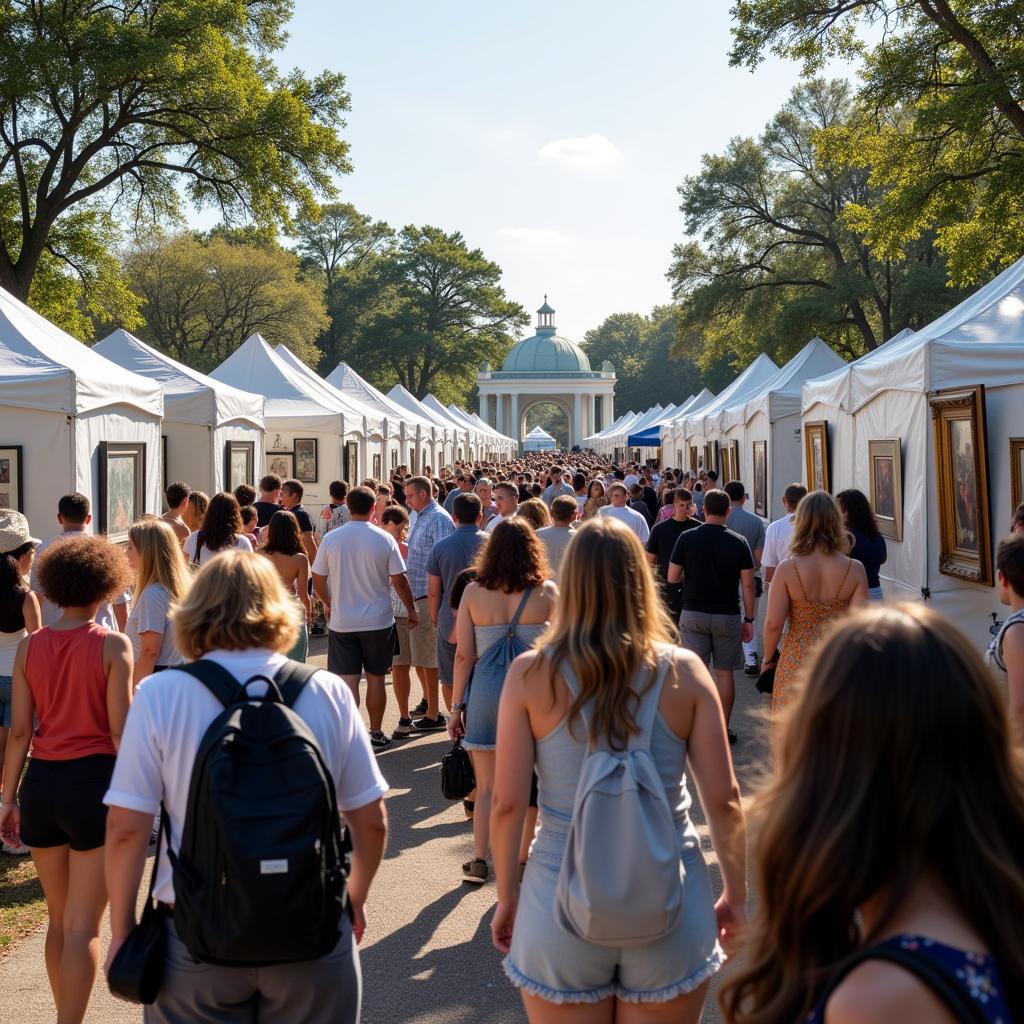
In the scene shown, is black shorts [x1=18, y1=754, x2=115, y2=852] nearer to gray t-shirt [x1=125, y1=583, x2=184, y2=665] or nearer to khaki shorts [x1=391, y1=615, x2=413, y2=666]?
gray t-shirt [x1=125, y1=583, x2=184, y2=665]

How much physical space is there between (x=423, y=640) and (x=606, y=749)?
646 centimetres

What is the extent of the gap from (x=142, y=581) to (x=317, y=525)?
14253mm

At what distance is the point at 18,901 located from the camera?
5.36 metres

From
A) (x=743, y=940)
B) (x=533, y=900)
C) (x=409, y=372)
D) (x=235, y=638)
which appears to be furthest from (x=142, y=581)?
(x=409, y=372)

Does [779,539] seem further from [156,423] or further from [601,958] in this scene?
[156,423]

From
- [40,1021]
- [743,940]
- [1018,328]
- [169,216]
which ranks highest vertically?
[169,216]

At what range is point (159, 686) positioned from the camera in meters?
2.60

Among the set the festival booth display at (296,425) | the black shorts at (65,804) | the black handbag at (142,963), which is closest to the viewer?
the black handbag at (142,963)

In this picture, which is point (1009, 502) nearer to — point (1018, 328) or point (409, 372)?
point (1018, 328)

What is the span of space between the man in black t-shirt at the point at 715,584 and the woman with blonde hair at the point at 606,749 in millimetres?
4790

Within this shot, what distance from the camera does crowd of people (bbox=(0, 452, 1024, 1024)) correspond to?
1.45 m

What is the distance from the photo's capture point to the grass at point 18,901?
5.00 meters

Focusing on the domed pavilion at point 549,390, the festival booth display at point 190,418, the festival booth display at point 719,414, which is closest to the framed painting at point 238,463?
the festival booth display at point 190,418

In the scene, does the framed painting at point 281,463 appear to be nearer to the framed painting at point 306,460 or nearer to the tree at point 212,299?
the framed painting at point 306,460
